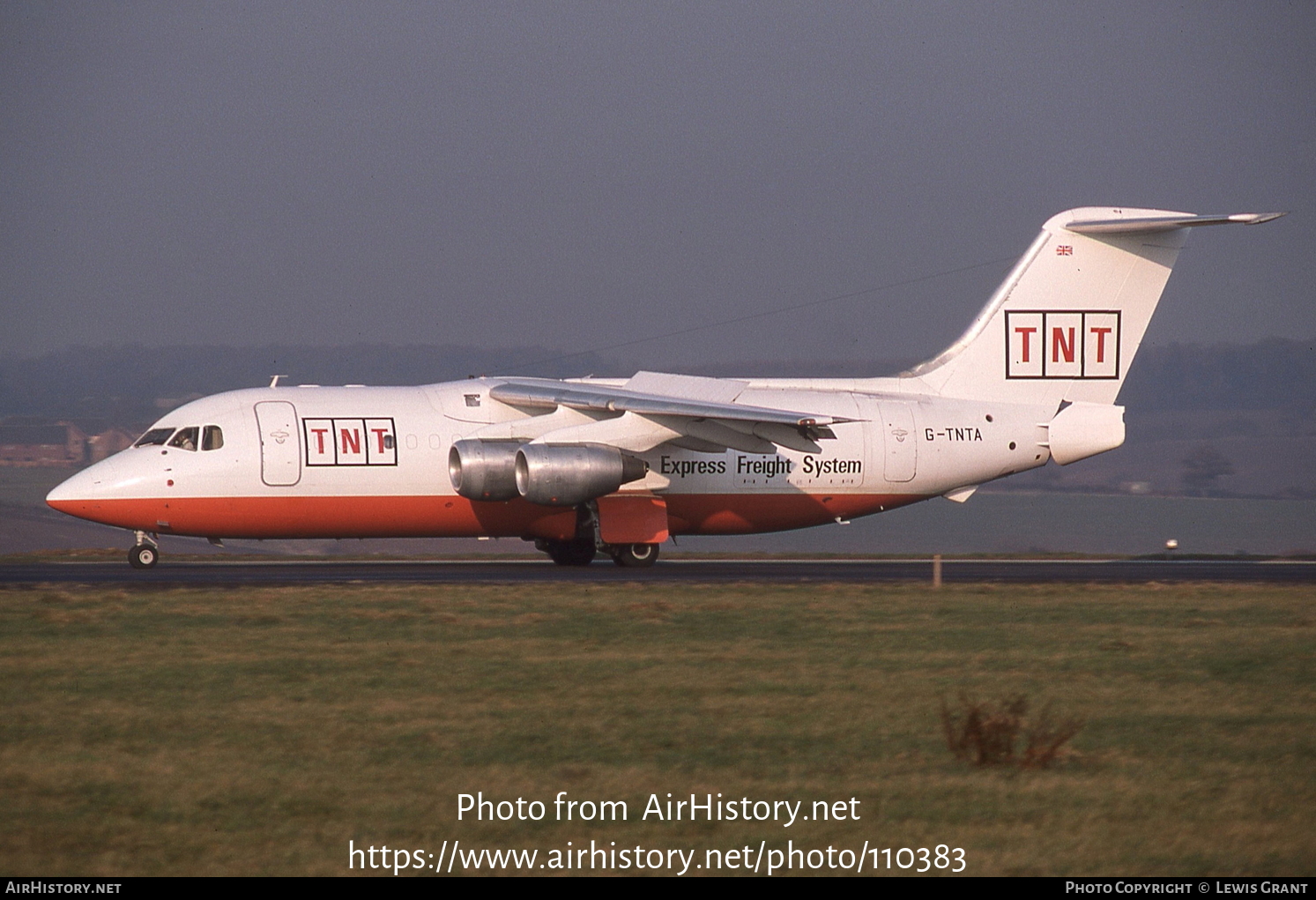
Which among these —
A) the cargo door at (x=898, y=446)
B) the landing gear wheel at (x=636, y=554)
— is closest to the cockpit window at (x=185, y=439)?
the landing gear wheel at (x=636, y=554)

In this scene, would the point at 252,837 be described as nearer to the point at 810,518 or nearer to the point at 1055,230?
→ the point at 810,518

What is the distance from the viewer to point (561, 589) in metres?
19.8

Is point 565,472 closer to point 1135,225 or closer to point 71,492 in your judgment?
point 71,492

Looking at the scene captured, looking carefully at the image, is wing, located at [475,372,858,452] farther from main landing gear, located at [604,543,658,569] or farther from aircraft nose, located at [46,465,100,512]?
aircraft nose, located at [46,465,100,512]

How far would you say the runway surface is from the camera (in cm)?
2209

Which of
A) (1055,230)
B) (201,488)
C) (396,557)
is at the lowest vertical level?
(396,557)

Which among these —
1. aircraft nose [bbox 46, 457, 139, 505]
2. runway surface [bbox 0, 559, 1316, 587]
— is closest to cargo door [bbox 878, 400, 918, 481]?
runway surface [bbox 0, 559, 1316, 587]

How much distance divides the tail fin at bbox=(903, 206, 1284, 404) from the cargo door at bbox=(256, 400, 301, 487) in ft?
38.2

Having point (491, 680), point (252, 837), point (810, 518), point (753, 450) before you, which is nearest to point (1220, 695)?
point (491, 680)

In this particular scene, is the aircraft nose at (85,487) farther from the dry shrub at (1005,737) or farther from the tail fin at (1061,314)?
the dry shrub at (1005,737)

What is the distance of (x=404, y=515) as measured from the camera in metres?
24.8

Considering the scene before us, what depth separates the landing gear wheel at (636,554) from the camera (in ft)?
83.3

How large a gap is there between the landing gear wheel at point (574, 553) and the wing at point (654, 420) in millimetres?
2194
